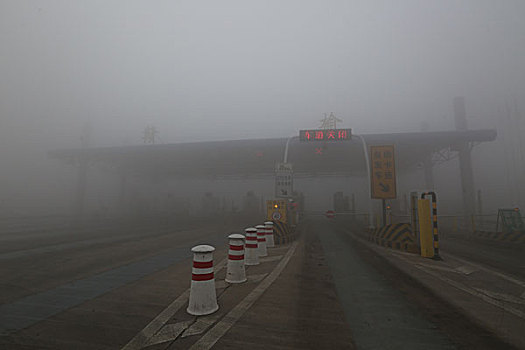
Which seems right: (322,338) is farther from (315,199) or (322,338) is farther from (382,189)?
(315,199)

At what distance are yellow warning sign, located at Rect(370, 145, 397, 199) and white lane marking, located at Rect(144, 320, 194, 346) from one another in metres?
12.6

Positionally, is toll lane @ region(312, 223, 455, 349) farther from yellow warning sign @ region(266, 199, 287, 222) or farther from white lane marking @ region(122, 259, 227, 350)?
yellow warning sign @ region(266, 199, 287, 222)

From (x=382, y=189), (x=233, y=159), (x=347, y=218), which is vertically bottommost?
(x=347, y=218)

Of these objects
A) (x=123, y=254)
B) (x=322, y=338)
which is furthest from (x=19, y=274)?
(x=322, y=338)

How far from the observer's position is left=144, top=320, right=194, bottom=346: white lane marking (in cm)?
289

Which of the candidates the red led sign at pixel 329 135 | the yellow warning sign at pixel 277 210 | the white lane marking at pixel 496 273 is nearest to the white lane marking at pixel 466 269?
the white lane marking at pixel 496 273

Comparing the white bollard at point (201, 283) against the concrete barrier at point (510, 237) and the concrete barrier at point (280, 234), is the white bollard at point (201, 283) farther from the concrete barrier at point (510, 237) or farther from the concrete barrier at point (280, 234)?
the concrete barrier at point (510, 237)

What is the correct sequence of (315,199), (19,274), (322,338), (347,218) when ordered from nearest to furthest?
1. (322,338)
2. (19,274)
3. (347,218)
4. (315,199)

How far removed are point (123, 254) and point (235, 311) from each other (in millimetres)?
6222

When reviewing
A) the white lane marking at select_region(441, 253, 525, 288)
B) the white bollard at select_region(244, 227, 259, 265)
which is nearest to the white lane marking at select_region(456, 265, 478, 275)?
the white lane marking at select_region(441, 253, 525, 288)

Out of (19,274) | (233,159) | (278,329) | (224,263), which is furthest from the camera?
(233,159)

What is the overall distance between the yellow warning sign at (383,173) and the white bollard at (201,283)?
12092mm

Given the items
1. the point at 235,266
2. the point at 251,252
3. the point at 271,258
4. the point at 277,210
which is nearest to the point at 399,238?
the point at 271,258

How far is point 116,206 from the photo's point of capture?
3972cm
